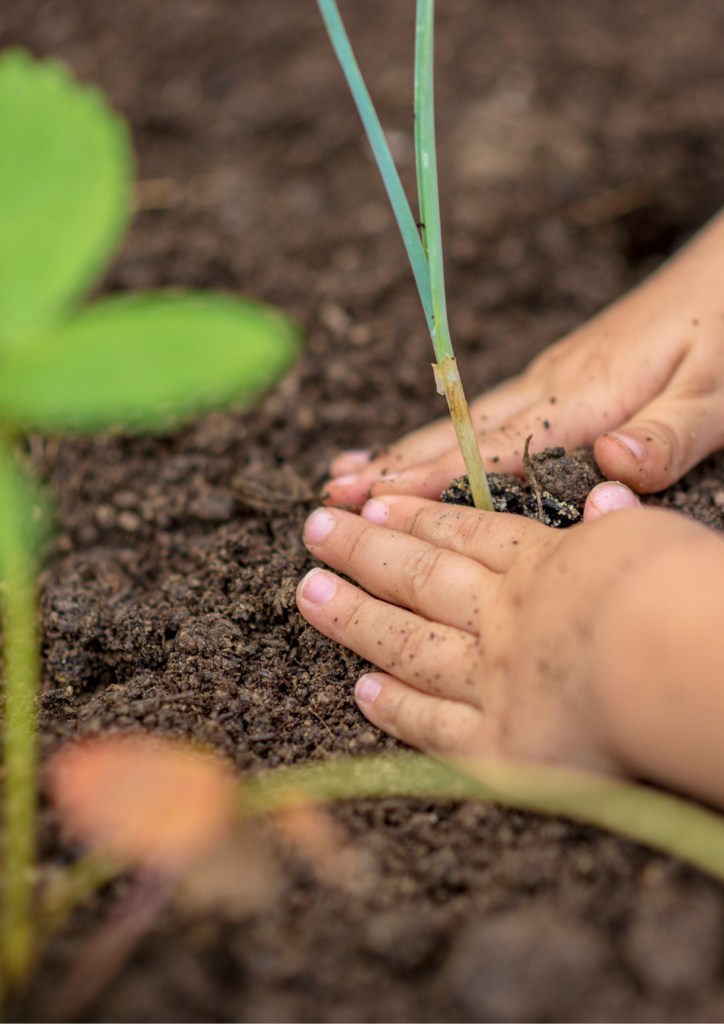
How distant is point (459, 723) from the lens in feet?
2.68

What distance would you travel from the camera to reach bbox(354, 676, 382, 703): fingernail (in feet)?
2.93

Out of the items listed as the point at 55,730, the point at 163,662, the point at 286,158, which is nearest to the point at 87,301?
the point at 286,158

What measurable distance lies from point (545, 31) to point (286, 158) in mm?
911

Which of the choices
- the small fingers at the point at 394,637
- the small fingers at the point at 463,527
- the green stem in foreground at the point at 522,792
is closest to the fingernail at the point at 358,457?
the small fingers at the point at 463,527

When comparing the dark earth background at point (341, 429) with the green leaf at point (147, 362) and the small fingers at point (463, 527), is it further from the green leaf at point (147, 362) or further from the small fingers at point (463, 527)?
the green leaf at point (147, 362)

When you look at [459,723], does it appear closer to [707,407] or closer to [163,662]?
[163,662]

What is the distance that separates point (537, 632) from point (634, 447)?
1.22 ft

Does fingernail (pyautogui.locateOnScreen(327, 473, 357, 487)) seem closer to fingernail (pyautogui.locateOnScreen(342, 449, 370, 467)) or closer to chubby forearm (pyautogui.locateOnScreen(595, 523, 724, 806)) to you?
fingernail (pyautogui.locateOnScreen(342, 449, 370, 467))

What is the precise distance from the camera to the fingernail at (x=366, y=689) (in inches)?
35.2

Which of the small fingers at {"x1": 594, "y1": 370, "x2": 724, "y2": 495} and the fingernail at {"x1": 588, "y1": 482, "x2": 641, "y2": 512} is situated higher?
the small fingers at {"x1": 594, "y1": 370, "x2": 724, "y2": 495}

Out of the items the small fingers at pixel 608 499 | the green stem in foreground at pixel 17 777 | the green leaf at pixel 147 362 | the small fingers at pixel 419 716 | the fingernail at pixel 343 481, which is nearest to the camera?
the green leaf at pixel 147 362

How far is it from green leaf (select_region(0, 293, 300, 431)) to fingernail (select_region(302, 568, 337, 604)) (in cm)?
54

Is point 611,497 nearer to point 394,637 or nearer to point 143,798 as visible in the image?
point 394,637

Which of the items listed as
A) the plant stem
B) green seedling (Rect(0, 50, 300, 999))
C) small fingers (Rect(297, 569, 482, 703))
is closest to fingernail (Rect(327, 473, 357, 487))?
small fingers (Rect(297, 569, 482, 703))
